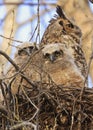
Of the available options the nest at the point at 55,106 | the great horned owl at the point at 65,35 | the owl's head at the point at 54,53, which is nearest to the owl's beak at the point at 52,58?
the owl's head at the point at 54,53

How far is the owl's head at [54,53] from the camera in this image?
217 inches

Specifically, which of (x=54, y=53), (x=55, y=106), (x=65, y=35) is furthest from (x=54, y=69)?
(x=65, y=35)

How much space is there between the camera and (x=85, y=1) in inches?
370

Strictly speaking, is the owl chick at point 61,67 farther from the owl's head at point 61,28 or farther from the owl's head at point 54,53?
the owl's head at point 61,28

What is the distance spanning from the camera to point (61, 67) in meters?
5.49

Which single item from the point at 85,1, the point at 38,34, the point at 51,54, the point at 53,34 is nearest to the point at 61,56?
the point at 51,54

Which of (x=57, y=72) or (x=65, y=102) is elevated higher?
(x=57, y=72)

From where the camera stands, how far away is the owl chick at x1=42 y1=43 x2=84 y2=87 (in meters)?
5.29

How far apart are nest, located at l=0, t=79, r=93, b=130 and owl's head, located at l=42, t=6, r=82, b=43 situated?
5.95 ft

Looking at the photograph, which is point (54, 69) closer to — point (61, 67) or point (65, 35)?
point (61, 67)

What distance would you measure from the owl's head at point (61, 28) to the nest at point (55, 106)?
181 cm

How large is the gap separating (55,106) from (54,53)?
100 cm

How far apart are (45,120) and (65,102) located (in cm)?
25

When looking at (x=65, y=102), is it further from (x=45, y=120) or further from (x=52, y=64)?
(x=52, y=64)
